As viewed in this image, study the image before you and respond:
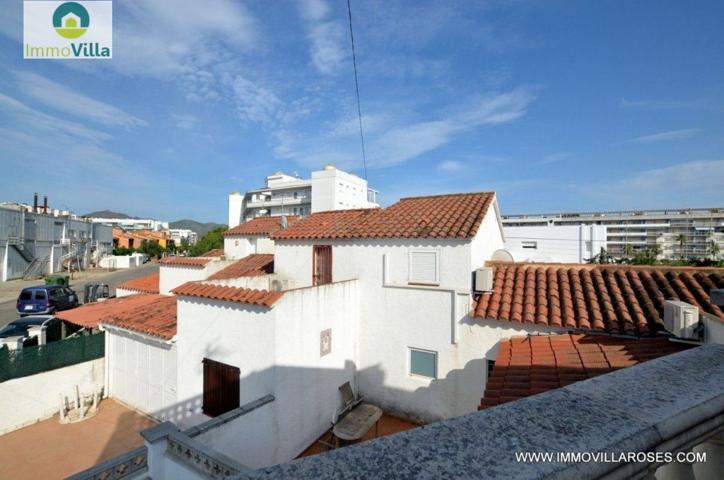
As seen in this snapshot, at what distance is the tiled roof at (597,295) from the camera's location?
286 inches

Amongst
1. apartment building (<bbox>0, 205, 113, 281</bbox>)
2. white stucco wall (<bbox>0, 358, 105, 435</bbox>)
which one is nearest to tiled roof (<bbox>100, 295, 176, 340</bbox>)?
white stucco wall (<bbox>0, 358, 105, 435</bbox>)

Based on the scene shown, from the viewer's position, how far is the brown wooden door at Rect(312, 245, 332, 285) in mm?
11766

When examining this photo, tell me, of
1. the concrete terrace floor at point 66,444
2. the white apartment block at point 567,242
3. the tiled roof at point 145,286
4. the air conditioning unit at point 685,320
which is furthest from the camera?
the white apartment block at point 567,242

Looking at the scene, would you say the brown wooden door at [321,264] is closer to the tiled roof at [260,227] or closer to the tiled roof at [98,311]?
the tiled roof at [98,311]

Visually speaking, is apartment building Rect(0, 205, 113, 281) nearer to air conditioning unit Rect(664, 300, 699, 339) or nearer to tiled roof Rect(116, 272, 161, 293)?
tiled roof Rect(116, 272, 161, 293)

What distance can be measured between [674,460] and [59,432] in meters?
14.2

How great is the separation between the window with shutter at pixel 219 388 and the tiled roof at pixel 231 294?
1814 mm

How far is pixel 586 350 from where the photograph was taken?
6.47 meters

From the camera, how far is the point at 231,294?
8.00m

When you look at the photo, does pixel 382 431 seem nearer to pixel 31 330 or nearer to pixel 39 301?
pixel 31 330

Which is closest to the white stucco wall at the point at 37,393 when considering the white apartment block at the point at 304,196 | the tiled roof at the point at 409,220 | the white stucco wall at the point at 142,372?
the white stucco wall at the point at 142,372

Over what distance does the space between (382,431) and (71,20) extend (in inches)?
640

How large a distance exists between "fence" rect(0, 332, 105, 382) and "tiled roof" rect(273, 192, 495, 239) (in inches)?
302

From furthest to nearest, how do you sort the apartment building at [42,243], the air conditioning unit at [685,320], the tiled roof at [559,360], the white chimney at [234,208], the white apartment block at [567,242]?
the white chimney at [234,208] → the white apartment block at [567,242] → the apartment building at [42,243] → the air conditioning unit at [685,320] → the tiled roof at [559,360]
